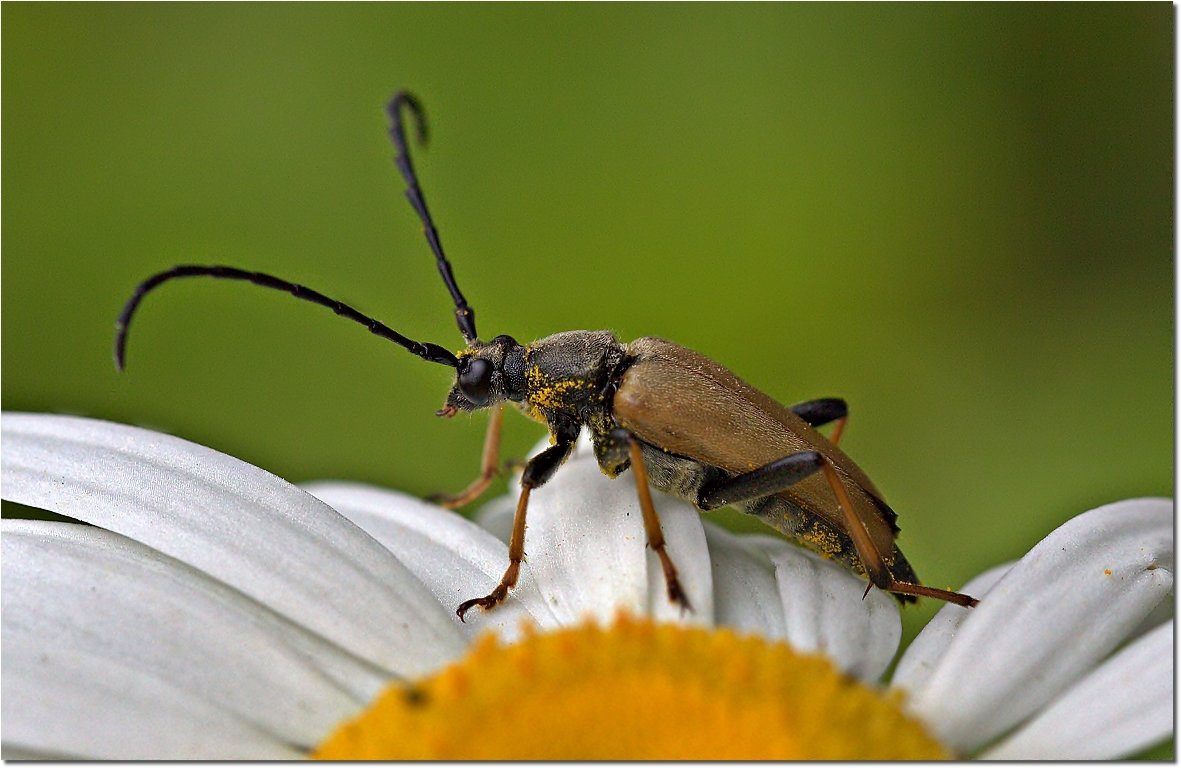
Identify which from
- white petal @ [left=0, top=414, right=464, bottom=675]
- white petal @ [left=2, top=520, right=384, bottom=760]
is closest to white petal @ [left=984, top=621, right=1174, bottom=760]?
white petal @ [left=0, top=414, right=464, bottom=675]

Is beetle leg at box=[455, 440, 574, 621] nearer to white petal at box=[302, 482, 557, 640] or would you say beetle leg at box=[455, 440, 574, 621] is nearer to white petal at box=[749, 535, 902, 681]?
white petal at box=[302, 482, 557, 640]

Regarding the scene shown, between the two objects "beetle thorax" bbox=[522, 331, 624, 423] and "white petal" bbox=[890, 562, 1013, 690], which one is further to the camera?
"beetle thorax" bbox=[522, 331, 624, 423]

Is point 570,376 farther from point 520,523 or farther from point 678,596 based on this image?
point 678,596

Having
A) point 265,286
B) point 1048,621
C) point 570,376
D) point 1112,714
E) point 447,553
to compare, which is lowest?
point 1112,714

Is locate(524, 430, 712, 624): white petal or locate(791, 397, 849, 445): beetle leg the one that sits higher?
locate(791, 397, 849, 445): beetle leg

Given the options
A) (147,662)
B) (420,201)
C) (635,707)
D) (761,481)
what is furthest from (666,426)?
(147,662)

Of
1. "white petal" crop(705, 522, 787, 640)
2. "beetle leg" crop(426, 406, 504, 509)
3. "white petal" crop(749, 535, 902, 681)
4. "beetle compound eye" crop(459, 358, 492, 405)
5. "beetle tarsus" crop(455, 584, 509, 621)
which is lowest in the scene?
"white petal" crop(749, 535, 902, 681)

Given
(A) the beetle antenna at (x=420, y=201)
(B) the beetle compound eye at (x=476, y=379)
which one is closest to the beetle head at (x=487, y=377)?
(B) the beetle compound eye at (x=476, y=379)
